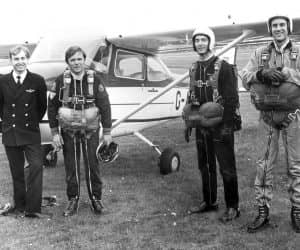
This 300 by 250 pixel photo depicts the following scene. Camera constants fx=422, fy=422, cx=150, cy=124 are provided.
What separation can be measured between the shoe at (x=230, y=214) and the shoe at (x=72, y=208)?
1597 mm

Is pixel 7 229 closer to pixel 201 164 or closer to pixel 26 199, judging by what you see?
pixel 26 199

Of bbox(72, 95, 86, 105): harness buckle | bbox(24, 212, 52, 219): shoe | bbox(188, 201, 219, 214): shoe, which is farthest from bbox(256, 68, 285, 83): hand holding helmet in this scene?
bbox(24, 212, 52, 219): shoe

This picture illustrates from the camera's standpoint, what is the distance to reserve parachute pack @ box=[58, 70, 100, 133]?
14.3ft

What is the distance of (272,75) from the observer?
11.9 ft

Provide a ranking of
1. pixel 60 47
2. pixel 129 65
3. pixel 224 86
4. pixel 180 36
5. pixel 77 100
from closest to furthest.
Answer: pixel 224 86 < pixel 77 100 < pixel 60 47 < pixel 180 36 < pixel 129 65

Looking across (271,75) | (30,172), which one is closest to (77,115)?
(30,172)

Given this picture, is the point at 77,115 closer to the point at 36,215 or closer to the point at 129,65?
the point at 36,215

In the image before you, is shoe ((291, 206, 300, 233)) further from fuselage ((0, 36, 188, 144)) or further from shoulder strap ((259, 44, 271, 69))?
fuselage ((0, 36, 188, 144))

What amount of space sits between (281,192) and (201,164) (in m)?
1.37

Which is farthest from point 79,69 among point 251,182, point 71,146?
point 251,182

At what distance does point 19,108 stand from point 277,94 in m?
2.55

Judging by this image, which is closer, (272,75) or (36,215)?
(272,75)

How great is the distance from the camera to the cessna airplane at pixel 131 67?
5.73 meters

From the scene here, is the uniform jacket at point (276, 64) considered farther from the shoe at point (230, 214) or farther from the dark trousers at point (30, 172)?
the dark trousers at point (30, 172)
